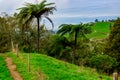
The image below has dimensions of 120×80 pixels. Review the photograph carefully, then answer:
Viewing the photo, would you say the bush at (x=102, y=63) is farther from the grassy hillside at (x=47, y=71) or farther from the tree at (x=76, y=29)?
the grassy hillside at (x=47, y=71)

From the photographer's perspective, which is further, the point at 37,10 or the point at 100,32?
the point at 100,32

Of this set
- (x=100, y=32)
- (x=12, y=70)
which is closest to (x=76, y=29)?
(x=12, y=70)

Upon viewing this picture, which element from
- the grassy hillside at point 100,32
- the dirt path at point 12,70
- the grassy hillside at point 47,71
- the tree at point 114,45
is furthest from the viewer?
the grassy hillside at point 100,32

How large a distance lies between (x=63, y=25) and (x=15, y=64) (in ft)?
66.6

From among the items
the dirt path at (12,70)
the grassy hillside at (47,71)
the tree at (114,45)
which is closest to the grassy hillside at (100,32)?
the tree at (114,45)

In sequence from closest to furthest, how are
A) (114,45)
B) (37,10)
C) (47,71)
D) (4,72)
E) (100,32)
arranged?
(47,71), (4,72), (37,10), (114,45), (100,32)

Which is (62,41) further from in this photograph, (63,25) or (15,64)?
(15,64)

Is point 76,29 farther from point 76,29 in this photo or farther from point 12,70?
point 12,70

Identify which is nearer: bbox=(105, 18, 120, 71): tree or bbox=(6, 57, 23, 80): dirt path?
bbox=(6, 57, 23, 80): dirt path

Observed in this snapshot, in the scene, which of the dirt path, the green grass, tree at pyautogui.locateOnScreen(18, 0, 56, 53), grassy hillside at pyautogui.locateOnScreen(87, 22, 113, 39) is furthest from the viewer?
grassy hillside at pyautogui.locateOnScreen(87, 22, 113, 39)

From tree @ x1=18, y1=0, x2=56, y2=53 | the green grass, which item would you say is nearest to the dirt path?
the green grass

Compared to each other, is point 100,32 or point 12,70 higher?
point 100,32

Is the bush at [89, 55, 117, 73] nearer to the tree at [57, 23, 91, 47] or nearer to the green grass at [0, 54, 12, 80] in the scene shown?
the tree at [57, 23, 91, 47]

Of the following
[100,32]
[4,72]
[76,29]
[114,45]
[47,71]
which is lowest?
[4,72]
